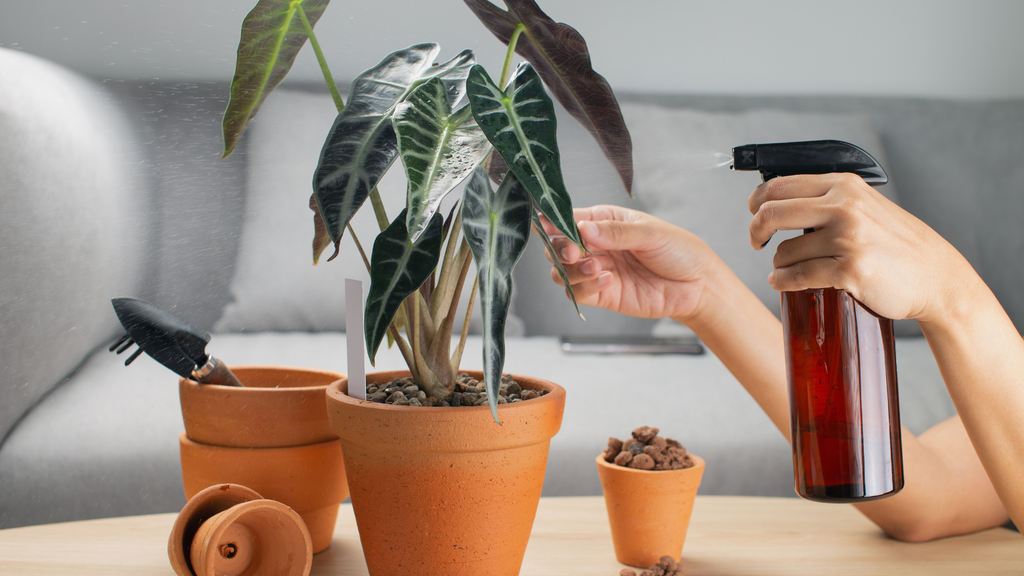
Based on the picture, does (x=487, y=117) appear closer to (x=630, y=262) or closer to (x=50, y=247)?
(x=630, y=262)

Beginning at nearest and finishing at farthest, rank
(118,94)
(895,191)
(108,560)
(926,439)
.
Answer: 1. (108,560)
2. (926,439)
3. (118,94)
4. (895,191)

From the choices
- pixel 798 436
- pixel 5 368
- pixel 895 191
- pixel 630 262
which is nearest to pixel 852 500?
pixel 798 436

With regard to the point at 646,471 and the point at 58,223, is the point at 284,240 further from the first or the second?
the point at 646,471

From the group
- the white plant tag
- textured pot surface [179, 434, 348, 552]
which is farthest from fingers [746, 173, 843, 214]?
textured pot surface [179, 434, 348, 552]

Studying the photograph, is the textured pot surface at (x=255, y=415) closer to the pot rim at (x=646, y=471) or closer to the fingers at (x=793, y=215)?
the pot rim at (x=646, y=471)

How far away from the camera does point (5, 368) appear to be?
4.38ft

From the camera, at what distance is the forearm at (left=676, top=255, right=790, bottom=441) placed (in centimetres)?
72

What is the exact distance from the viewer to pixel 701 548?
0.62 meters

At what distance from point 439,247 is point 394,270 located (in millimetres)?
36

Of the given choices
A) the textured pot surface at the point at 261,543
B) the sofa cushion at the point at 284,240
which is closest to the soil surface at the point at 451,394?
the textured pot surface at the point at 261,543

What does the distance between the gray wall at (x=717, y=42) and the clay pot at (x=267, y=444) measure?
1.24 m

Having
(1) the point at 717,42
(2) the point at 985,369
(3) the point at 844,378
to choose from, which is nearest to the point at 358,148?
(3) the point at 844,378

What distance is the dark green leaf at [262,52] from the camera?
0.54m

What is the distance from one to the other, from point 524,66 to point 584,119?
6.2 inches
